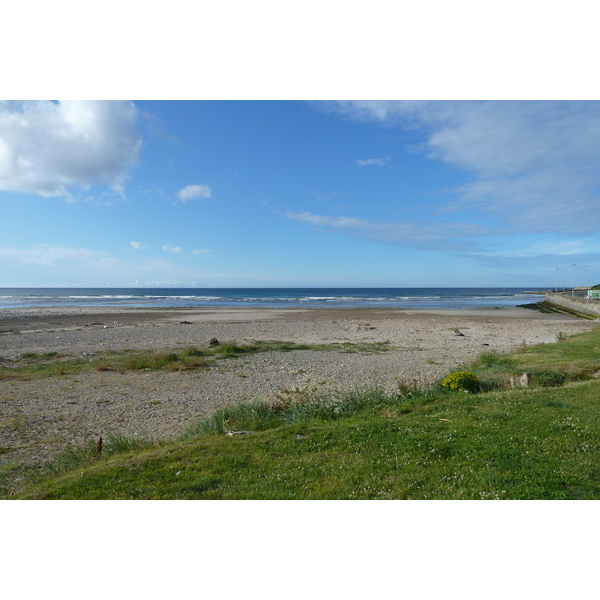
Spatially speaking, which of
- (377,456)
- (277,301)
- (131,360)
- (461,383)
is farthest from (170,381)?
(277,301)

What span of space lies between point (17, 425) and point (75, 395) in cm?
309

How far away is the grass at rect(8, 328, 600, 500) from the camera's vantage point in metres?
5.74

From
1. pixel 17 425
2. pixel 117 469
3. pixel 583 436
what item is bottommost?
pixel 17 425

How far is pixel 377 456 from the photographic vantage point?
22.5ft

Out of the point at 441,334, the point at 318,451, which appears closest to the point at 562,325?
the point at 441,334

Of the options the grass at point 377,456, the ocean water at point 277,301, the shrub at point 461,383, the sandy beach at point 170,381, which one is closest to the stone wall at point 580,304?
the ocean water at point 277,301

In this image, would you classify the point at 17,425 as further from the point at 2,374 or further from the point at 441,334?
the point at 441,334

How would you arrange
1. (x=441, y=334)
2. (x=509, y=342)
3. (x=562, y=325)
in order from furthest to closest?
(x=562, y=325), (x=441, y=334), (x=509, y=342)

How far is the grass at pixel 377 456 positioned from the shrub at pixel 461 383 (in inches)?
39.0

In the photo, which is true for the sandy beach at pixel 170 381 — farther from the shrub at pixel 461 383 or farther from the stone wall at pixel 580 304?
the stone wall at pixel 580 304

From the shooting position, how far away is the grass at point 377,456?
574cm

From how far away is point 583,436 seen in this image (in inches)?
281

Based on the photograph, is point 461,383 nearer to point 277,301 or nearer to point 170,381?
point 170,381

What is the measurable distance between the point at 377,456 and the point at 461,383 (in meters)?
5.89
